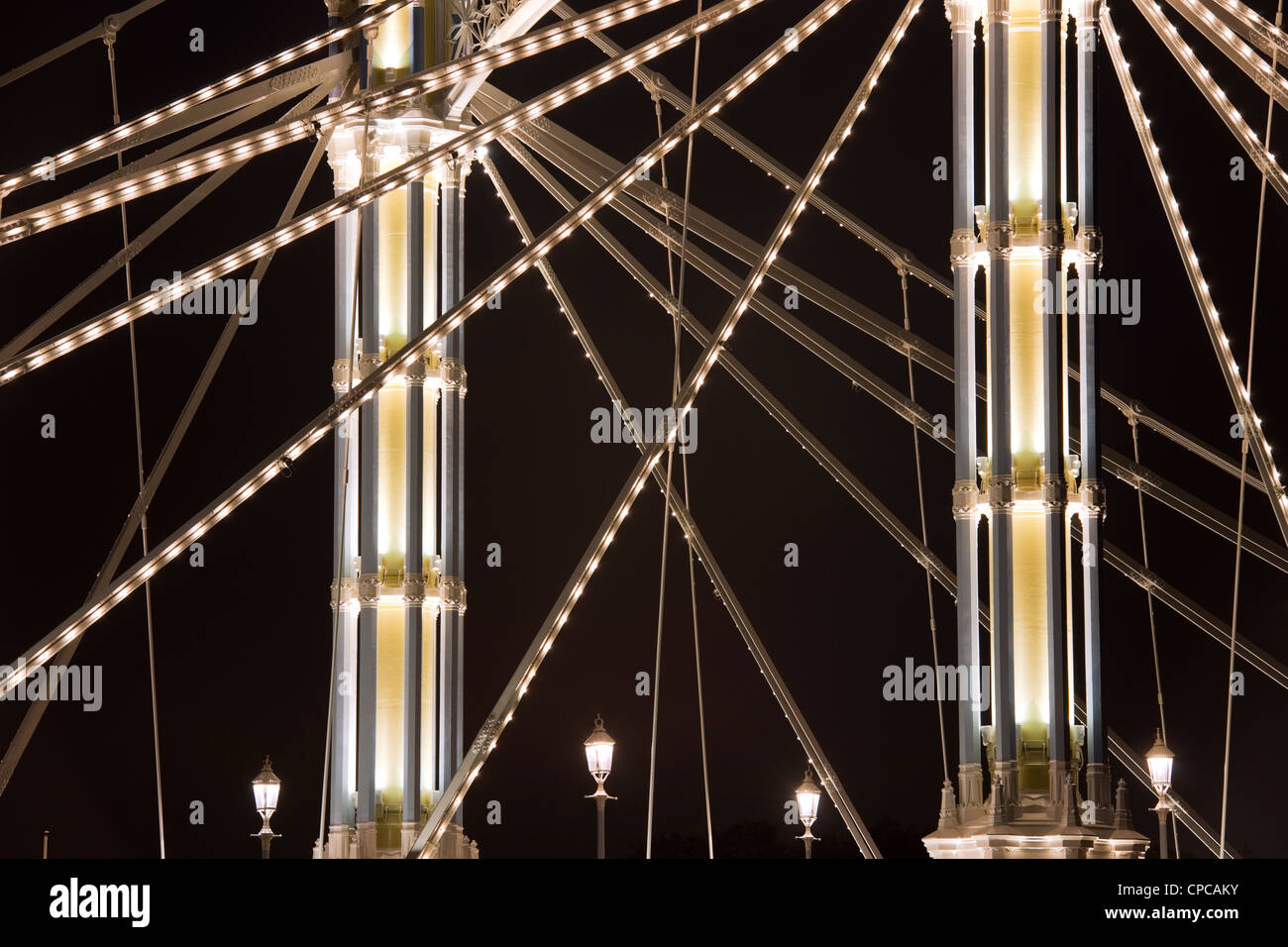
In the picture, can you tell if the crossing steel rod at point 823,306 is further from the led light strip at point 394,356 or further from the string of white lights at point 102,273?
the led light strip at point 394,356

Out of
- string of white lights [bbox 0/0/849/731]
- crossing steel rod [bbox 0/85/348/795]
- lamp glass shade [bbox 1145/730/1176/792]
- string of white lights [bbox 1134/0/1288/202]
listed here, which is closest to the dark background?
crossing steel rod [bbox 0/85/348/795]

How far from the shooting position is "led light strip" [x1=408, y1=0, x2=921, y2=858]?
16891mm

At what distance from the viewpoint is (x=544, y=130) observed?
21547 millimetres

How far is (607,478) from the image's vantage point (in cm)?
3020

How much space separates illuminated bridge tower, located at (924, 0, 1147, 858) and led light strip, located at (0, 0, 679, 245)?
102 inches

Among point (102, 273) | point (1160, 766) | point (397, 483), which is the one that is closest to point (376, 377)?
point (397, 483)

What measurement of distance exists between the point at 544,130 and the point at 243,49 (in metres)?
8.00

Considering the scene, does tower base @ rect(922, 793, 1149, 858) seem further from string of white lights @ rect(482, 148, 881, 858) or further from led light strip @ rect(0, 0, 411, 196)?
led light strip @ rect(0, 0, 411, 196)

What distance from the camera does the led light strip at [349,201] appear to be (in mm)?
16672

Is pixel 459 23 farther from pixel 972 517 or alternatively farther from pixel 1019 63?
pixel 972 517

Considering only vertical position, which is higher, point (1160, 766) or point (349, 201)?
point (349, 201)

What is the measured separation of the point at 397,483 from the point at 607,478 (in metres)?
11.0

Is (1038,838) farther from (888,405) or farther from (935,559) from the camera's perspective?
(888,405)
